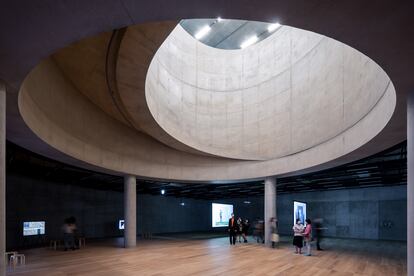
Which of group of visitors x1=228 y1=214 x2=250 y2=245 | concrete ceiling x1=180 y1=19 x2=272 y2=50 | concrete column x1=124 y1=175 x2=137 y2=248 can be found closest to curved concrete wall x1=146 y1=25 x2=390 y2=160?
concrete column x1=124 y1=175 x2=137 y2=248

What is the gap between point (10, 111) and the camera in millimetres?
8414

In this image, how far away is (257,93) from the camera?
21609mm

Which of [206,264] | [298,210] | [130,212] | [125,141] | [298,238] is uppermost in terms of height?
[125,141]

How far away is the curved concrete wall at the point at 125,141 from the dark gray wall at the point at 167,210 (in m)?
6.29

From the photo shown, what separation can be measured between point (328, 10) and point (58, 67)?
34.5ft

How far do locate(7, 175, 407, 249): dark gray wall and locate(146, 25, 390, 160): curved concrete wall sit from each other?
9845 millimetres

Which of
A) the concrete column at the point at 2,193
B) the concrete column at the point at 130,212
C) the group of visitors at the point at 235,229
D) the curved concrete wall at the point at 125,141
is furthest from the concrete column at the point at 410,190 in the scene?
the group of visitors at the point at 235,229

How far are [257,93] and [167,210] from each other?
18.7 metres

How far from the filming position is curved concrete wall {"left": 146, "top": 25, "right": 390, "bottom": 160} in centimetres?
1588

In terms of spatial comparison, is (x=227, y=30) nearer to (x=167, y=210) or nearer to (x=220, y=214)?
(x=220, y=214)

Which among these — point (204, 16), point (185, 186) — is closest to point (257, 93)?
point (185, 186)

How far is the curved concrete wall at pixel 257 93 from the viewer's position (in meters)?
15.9

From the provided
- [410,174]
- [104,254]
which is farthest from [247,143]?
[410,174]

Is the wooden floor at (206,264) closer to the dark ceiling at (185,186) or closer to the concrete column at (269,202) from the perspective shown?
the concrete column at (269,202)
